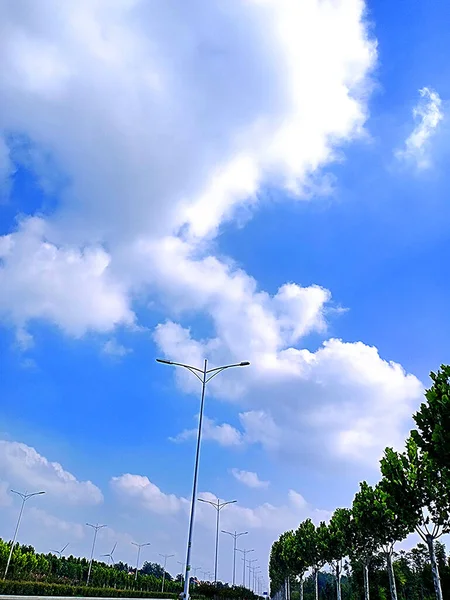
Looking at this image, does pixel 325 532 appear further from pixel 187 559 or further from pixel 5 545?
pixel 5 545

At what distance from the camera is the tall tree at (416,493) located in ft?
81.7

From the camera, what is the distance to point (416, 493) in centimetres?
2589

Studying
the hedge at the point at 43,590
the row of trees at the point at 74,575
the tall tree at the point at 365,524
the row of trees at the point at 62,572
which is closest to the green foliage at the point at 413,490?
the tall tree at the point at 365,524

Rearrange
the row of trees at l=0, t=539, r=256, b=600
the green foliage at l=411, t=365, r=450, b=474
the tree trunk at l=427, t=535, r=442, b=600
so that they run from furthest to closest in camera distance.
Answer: the row of trees at l=0, t=539, r=256, b=600
the tree trunk at l=427, t=535, r=442, b=600
the green foliage at l=411, t=365, r=450, b=474

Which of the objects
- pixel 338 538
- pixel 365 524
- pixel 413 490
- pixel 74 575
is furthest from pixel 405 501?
pixel 74 575

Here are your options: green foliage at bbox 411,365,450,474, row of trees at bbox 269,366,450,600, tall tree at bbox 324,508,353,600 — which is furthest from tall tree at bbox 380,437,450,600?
tall tree at bbox 324,508,353,600

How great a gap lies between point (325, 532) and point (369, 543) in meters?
12.0

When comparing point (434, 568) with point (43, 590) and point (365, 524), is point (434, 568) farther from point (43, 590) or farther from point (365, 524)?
point (43, 590)

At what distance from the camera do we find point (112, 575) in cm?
9881

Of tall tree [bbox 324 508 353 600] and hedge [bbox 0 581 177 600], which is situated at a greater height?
tall tree [bbox 324 508 353 600]

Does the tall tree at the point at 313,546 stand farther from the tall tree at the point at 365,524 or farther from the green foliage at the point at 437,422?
the green foliage at the point at 437,422

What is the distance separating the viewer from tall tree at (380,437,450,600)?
2491 centimetres

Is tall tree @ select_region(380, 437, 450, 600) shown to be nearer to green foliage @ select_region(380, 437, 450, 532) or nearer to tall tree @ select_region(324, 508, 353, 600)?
green foliage @ select_region(380, 437, 450, 532)

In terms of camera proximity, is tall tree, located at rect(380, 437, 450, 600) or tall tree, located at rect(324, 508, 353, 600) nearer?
tall tree, located at rect(380, 437, 450, 600)
